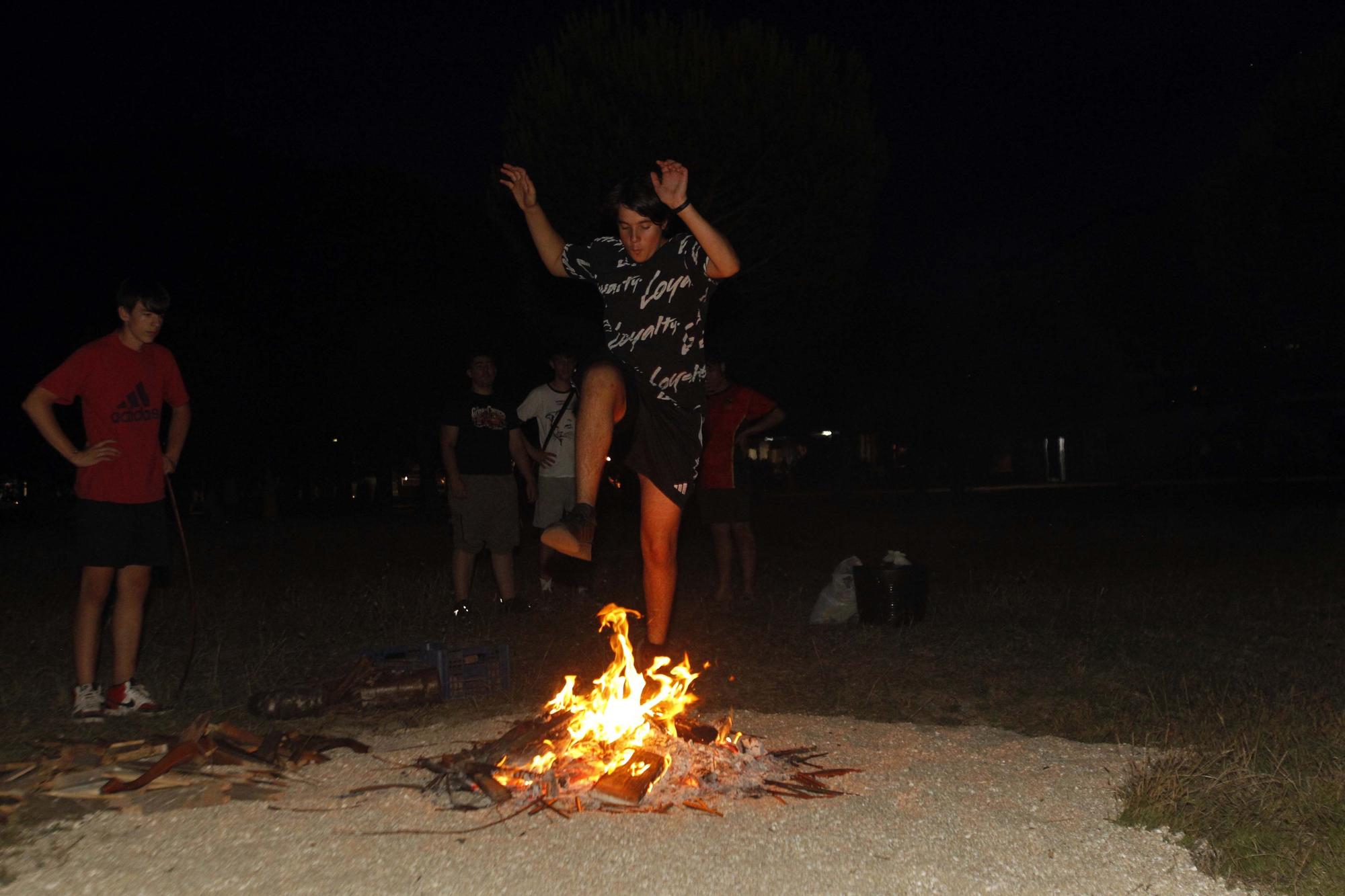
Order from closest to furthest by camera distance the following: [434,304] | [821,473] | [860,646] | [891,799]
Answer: [891,799] → [860,646] → [434,304] → [821,473]

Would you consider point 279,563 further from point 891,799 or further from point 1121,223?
point 1121,223

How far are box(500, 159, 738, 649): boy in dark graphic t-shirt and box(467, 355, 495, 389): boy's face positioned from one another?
146 inches

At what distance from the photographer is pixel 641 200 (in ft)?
13.2

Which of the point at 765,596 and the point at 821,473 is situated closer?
the point at 765,596

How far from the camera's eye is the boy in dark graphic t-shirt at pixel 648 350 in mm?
3906

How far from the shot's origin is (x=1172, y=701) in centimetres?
503

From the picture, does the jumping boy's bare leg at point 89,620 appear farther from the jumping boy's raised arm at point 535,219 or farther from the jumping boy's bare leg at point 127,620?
the jumping boy's raised arm at point 535,219

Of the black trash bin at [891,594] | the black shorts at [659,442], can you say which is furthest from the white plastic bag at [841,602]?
the black shorts at [659,442]

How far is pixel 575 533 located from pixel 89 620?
2.44 m

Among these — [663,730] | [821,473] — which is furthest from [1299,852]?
[821,473]

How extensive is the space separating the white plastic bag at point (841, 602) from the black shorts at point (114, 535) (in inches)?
160

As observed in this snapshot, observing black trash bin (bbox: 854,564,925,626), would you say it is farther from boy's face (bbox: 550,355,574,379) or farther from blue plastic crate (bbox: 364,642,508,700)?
blue plastic crate (bbox: 364,642,508,700)

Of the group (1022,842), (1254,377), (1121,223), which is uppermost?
(1121,223)

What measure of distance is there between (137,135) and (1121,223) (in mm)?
25908
